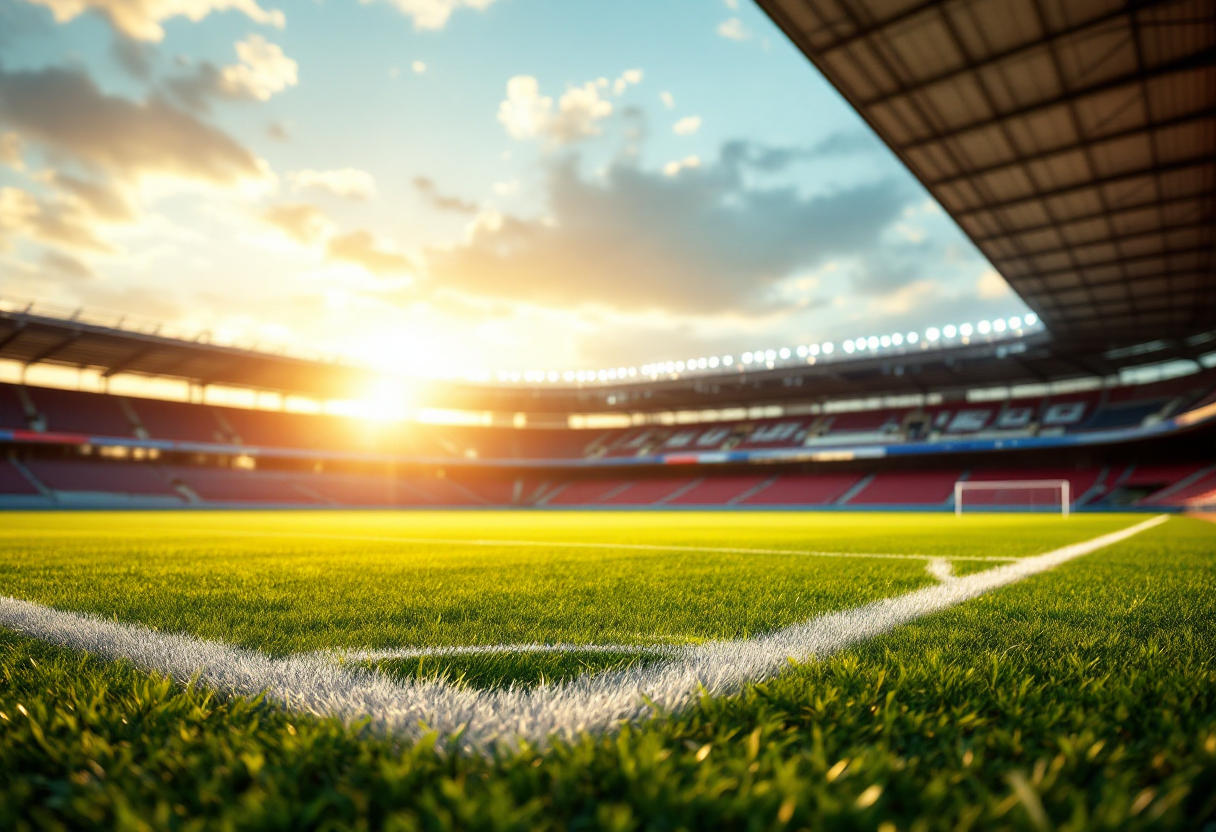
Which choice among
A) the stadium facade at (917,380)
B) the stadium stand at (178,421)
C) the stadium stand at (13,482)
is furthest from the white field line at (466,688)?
the stadium stand at (178,421)

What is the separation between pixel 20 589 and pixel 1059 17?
13.6m

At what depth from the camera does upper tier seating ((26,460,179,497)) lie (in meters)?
31.1

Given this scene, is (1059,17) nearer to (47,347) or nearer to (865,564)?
(865,564)

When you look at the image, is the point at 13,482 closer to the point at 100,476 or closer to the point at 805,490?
the point at 100,476

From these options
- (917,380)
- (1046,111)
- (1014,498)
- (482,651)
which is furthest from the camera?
(917,380)

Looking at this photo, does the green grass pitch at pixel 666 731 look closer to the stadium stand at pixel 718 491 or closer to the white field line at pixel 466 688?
the white field line at pixel 466 688

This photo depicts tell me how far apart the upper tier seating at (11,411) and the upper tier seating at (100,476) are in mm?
1976

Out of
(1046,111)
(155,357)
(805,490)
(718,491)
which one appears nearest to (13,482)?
(155,357)

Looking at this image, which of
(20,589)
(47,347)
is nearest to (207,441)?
(47,347)

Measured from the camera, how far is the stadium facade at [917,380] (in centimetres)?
1052

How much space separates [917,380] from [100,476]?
43896mm

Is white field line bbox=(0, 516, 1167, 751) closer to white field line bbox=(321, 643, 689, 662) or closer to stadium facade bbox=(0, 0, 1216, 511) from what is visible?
white field line bbox=(321, 643, 689, 662)

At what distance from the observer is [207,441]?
36438 millimetres

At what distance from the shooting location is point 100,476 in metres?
32.2
